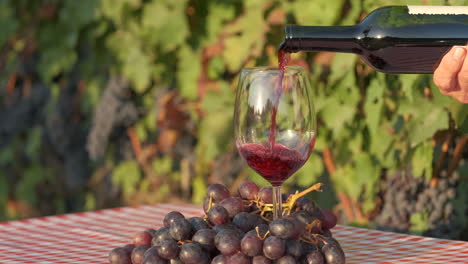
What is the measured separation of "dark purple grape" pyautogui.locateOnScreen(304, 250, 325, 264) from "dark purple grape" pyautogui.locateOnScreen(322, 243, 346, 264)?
0.05 ft

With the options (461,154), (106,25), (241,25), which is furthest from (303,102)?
(106,25)

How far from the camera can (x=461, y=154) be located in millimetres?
3277

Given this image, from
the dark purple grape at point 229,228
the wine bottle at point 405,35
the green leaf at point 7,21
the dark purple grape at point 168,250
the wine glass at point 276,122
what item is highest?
the green leaf at point 7,21

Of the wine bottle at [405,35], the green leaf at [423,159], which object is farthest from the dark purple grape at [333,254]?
the green leaf at [423,159]

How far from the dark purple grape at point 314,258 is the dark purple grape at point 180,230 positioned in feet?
0.83

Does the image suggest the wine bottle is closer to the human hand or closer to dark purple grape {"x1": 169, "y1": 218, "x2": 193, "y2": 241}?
the human hand

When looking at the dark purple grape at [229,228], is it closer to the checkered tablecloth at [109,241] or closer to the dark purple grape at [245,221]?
the dark purple grape at [245,221]

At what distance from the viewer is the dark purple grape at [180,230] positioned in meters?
1.81

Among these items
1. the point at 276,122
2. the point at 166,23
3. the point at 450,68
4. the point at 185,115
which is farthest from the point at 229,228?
→ the point at 185,115

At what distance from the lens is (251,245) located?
172 cm

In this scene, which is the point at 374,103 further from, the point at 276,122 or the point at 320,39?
the point at 276,122

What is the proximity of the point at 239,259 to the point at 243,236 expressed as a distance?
62mm

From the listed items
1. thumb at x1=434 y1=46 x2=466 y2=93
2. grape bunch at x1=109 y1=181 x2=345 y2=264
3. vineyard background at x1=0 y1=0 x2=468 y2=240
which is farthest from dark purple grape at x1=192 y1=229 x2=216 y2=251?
vineyard background at x1=0 y1=0 x2=468 y2=240

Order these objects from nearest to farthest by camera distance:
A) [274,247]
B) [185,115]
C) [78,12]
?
[274,247] < [185,115] < [78,12]
